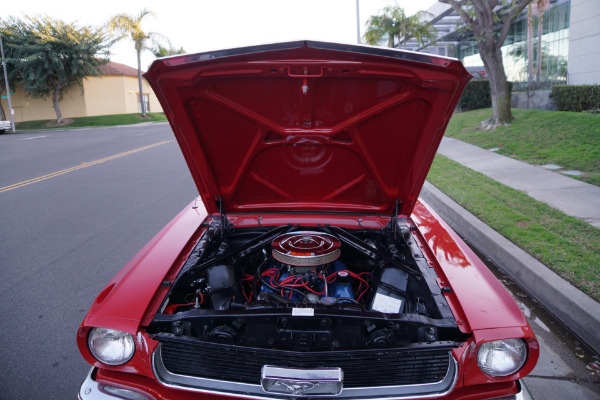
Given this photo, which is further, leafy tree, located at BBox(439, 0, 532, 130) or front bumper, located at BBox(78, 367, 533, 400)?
leafy tree, located at BBox(439, 0, 532, 130)

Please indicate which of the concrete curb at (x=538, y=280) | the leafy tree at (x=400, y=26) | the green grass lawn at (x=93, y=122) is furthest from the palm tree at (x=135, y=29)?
the concrete curb at (x=538, y=280)

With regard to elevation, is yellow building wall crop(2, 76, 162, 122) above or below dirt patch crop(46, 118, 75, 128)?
above

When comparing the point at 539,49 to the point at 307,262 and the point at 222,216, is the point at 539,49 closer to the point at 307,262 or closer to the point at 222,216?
the point at 222,216

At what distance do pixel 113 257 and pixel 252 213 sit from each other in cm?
253

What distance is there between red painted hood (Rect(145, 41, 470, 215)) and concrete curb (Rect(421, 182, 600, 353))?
1.68m

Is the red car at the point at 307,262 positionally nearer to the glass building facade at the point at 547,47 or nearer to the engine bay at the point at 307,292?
the engine bay at the point at 307,292

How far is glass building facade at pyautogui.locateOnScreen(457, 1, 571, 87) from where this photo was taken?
21.3 metres

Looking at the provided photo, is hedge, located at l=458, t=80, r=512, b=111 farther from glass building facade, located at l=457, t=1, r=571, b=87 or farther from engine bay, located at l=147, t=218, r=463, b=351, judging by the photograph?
engine bay, located at l=147, t=218, r=463, b=351

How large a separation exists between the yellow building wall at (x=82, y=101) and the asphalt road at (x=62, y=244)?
26.6 meters

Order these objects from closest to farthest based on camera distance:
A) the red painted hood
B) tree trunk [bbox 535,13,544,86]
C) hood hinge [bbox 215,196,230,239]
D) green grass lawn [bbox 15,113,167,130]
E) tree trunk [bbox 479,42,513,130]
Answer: the red painted hood < hood hinge [bbox 215,196,230,239] < tree trunk [bbox 479,42,513,130] < tree trunk [bbox 535,13,544,86] < green grass lawn [bbox 15,113,167,130]

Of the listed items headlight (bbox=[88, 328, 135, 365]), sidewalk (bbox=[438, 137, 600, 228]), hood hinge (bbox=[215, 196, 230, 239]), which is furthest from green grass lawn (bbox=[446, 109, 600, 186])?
headlight (bbox=[88, 328, 135, 365])

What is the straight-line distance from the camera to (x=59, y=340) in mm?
3283

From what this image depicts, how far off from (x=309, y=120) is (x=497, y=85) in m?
12.0

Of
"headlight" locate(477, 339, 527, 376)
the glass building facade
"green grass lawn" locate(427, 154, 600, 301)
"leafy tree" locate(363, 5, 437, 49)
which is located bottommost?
"green grass lawn" locate(427, 154, 600, 301)
